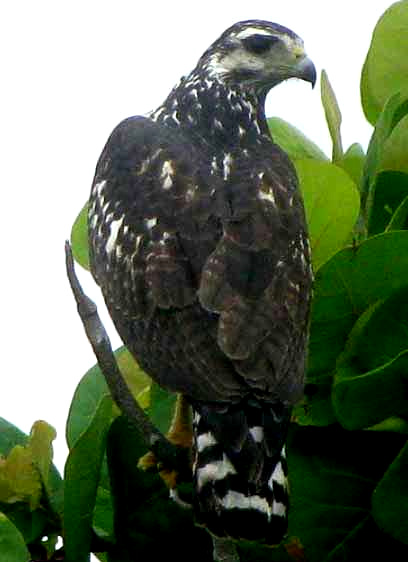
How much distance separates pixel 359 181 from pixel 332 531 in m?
1.10

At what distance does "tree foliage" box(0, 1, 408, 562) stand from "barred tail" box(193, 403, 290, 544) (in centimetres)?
11

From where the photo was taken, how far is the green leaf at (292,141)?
4311mm

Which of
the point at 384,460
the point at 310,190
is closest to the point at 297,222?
the point at 310,190

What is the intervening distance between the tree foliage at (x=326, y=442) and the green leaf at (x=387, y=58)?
0.16m

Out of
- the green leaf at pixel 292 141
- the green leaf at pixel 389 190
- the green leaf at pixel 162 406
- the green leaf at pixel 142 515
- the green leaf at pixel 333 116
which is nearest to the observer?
the green leaf at pixel 142 515

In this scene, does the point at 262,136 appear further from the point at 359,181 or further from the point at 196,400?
the point at 196,400

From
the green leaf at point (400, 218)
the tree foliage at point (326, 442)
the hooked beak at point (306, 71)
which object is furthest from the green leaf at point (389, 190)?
the hooked beak at point (306, 71)

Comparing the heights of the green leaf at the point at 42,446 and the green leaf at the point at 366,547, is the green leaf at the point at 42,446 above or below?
above

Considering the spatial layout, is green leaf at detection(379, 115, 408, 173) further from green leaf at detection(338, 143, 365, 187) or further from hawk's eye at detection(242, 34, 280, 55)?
hawk's eye at detection(242, 34, 280, 55)

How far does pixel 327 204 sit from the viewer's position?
3861 mm

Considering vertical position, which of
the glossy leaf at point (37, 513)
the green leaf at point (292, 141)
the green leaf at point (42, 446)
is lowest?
the glossy leaf at point (37, 513)

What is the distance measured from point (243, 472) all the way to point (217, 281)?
0.62m

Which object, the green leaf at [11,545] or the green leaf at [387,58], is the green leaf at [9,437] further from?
the green leaf at [387,58]

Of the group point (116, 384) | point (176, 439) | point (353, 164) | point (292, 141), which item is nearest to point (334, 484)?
point (116, 384)
